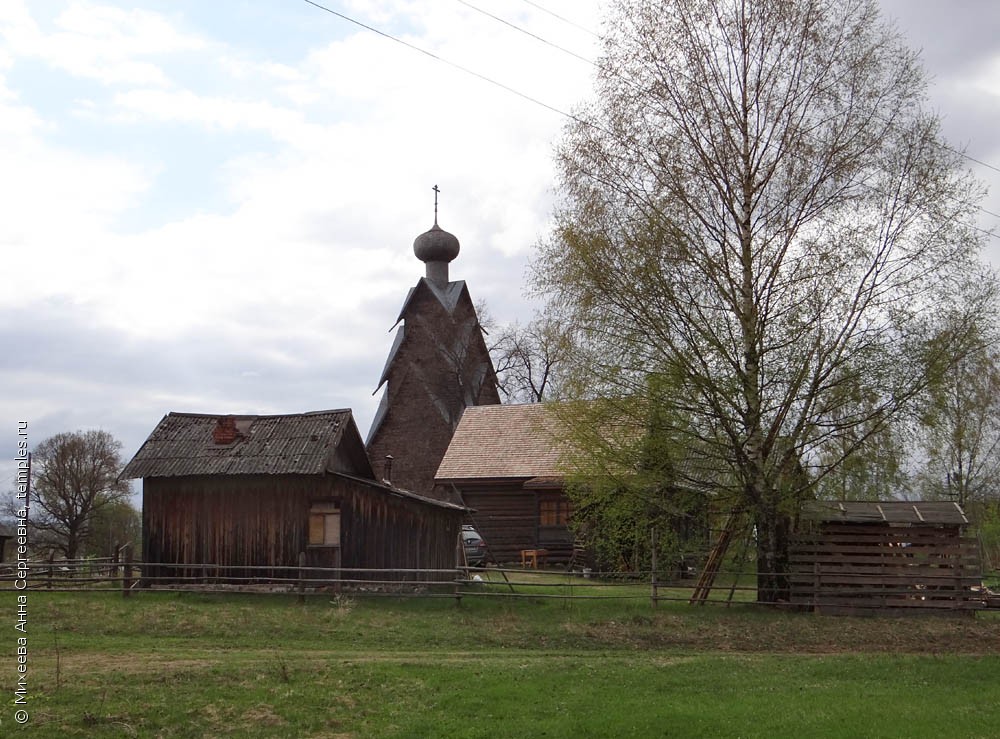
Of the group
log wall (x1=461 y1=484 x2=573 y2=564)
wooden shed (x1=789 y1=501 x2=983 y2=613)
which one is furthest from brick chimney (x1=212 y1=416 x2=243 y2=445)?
wooden shed (x1=789 y1=501 x2=983 y2=613)

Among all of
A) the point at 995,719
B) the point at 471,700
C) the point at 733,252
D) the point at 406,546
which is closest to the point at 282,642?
the point at 471,700

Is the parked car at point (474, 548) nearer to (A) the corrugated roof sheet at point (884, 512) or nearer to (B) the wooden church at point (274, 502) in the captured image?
(B) the wooden church at point (274, 502)

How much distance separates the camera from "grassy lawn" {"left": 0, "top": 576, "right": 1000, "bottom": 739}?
12.0 metres

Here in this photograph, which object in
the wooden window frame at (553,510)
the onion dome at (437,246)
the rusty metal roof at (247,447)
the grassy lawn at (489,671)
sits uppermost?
the onion dome at (437,246)

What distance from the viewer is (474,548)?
35.0 metres

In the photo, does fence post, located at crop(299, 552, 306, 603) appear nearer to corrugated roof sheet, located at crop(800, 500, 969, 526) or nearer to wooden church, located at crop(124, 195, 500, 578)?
wooden church, located at crop(124, 195, 500, 578)

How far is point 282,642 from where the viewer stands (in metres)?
17.6

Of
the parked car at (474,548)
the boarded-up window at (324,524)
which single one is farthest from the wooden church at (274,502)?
the parked car at (474,548)

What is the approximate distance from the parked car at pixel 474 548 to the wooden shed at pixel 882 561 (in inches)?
557

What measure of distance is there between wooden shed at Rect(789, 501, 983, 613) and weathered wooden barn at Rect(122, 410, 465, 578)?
10798 mm

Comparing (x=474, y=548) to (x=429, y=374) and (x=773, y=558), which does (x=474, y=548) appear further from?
(x=429, y=374)

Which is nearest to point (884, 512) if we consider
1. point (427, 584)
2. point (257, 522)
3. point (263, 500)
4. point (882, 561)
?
point (882, 561)

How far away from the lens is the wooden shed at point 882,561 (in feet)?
73.4

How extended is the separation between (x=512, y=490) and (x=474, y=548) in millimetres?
2758
